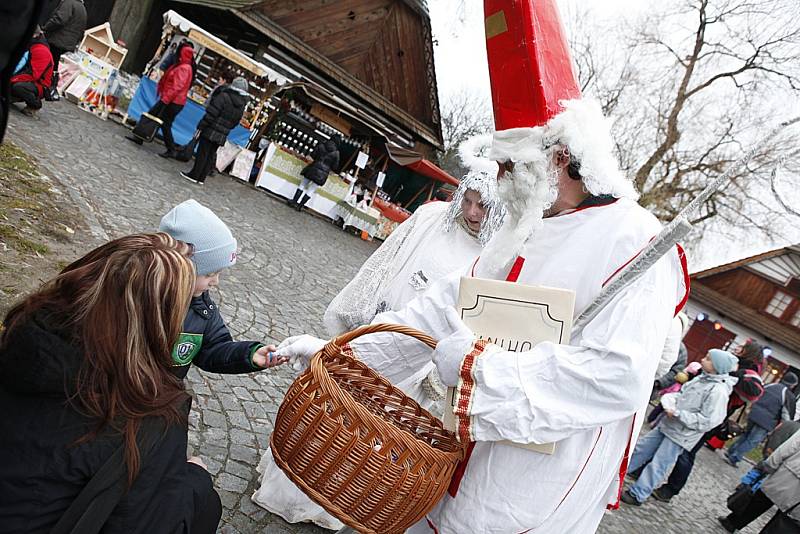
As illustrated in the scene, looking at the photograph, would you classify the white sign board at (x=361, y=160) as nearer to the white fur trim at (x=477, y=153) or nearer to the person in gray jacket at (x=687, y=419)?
the person in gray jacket at (x=687, y=419)

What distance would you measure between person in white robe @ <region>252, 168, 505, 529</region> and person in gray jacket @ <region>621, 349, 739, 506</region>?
354 centimetres

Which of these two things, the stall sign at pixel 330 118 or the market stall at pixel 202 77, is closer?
the market stall at pixel 202 77

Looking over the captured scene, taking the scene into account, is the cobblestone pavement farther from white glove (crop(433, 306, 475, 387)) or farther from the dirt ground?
white glove (crop(433, 306, 475, 387))

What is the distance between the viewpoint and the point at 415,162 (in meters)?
15.4

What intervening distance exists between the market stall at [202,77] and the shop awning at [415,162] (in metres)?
3.63

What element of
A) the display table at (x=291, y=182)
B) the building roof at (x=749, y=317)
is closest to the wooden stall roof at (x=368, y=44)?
the display table at (x=291, y=182)

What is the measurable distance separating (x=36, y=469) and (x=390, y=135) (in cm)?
1657

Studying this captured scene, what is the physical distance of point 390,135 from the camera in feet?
56.9

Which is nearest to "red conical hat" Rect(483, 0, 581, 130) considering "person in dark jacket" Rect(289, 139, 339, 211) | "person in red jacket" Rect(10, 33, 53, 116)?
"person in red jacket" Rect(10, 33, 53, 116)

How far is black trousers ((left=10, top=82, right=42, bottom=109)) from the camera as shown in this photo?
700 cm

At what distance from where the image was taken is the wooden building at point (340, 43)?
14492 millimetres

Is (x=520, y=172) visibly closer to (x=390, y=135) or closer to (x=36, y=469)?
(x=36, y=469)

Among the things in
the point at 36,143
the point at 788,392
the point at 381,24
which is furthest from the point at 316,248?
the point at 381,24

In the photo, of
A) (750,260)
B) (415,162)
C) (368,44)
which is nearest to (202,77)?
(415,162)
